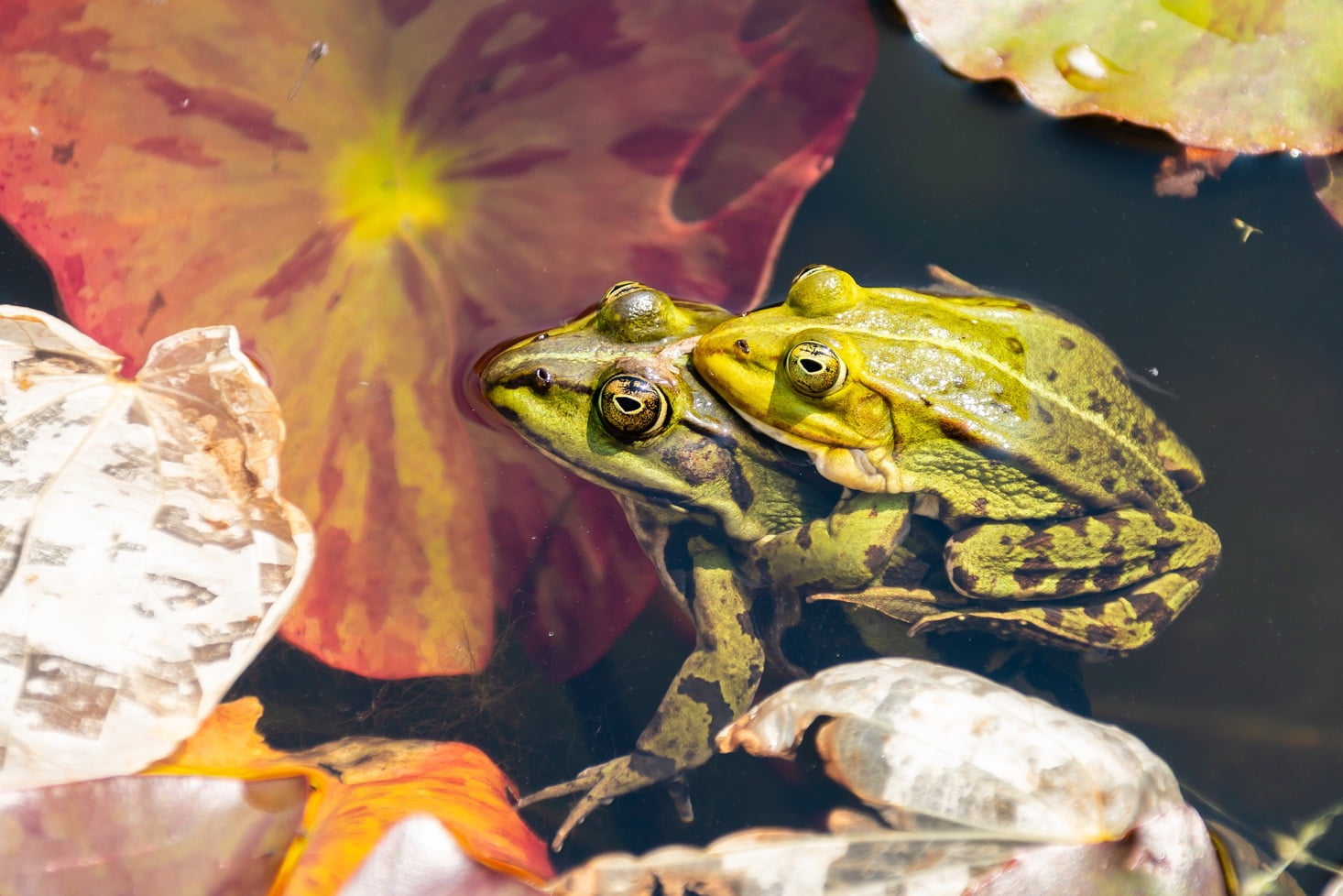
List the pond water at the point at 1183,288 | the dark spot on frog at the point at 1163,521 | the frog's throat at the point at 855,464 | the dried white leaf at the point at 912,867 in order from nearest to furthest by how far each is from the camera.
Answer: the dried white leaf at the point at 912,867 < the frog's throat at the point at 855,464 < the dark spot on frog at the point at 1163,521 < the pond water at the point at 1183,288

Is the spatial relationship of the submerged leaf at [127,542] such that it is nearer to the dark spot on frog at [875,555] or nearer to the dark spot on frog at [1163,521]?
the dark spot on frog at [875,555]

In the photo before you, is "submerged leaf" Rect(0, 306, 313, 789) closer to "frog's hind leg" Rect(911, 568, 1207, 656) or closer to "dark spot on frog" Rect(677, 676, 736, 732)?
"dark spot on frog" Rect(677, 676, 736, 732)

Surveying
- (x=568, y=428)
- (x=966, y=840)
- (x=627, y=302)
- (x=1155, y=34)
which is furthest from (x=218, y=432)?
(x=1155, y=34)

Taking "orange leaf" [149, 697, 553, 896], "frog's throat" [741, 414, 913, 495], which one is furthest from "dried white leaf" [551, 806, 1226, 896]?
"frog's throat" [741, 414, 913, 495]

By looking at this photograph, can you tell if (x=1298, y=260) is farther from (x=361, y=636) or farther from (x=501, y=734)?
(x=361, y=636)

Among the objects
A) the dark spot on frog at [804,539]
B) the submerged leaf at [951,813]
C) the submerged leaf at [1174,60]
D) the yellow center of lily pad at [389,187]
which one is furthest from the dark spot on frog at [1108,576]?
the yellow center of lily pad at [389,187]

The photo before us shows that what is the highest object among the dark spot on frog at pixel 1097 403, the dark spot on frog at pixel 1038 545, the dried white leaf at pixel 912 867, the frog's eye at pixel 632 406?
the frog's eye at pixel 632 406
